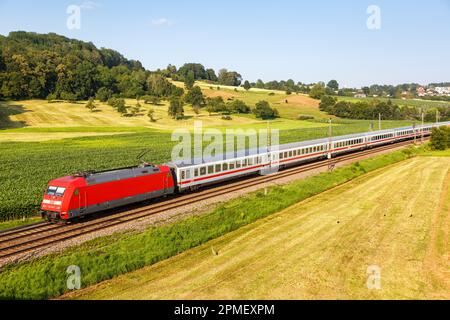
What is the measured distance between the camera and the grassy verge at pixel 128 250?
16.0m

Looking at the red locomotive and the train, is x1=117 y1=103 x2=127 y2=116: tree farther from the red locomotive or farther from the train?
the red locomotive

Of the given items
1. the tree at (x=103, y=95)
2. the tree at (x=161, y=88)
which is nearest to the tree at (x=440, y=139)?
the tree at (x=103, y=95)

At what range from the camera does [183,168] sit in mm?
32125

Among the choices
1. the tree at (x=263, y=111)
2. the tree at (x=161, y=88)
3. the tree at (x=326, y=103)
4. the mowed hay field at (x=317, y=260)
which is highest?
the tree at (x=161, y=88)

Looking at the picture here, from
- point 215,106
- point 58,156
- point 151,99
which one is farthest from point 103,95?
point 58,156

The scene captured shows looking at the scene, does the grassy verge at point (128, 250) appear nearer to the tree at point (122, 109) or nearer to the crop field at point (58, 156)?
the crop field at point (58, 156)

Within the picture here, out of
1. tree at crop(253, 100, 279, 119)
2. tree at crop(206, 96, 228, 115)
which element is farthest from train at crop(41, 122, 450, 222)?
tree at crop(206, 96, 228, 115)

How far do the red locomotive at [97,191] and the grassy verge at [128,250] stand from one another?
3251mm

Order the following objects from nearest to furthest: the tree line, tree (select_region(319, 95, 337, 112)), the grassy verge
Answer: the grassy verge
the tree line
tree (select_region(319, 95, 337, 112))

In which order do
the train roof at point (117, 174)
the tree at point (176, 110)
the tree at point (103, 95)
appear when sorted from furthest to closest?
the tree at point (103, 95)
the tree at point (176, 110)
the train roof at point (117, 174)

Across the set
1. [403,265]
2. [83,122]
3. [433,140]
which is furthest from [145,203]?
[83,122]

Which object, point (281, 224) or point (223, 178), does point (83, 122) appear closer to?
point (223, 178)

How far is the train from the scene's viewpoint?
77.9 feet
